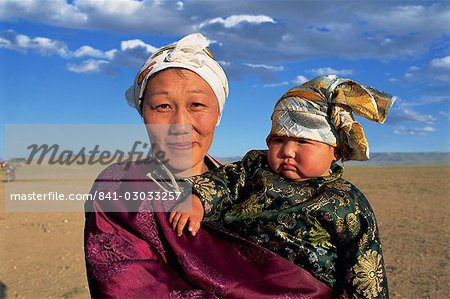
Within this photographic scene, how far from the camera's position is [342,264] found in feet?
9.32

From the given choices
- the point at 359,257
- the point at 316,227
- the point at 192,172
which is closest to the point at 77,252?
the point at 192,172

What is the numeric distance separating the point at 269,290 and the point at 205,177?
686mm

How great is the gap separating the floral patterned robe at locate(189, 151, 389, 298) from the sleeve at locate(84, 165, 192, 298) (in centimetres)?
35

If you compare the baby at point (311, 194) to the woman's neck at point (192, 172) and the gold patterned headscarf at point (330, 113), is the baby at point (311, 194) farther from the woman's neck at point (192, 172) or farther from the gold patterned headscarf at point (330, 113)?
the woman's neck at point (192, 172)

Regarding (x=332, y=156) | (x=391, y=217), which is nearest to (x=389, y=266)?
(x=391, y=217)

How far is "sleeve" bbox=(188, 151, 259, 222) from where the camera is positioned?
293 cm

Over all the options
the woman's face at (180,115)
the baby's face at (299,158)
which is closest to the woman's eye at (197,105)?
the woman's face at (180,115)

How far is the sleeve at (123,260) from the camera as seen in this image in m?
2.60

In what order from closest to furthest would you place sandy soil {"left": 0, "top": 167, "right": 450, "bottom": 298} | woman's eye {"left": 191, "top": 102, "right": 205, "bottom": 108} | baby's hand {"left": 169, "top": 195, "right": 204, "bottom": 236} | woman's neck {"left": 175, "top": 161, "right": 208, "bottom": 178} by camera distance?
1. baby's hand {"left": 169, "top": 195, "right": 204, "bottom": 236}
2. woman's eye {"left": 191, "top": 102, "right": 205, "bottom": 108}
3. woman's neck {"left": 175, "top": 161, "right": 208, "bottom": 178}
4. sandy soil {"left": 0, "top": 167, "right": 450, "bottom": 298}

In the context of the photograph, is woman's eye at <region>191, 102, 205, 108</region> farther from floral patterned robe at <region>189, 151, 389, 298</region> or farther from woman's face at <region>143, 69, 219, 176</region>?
floral patterned robe at <region>189, 151, 389, 298</region>

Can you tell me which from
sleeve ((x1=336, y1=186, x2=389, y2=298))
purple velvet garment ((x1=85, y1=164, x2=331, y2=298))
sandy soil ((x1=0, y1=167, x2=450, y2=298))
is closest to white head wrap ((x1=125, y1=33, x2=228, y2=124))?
purple velvet garment ((x1=85, y1=164, x2=331, y2=298))

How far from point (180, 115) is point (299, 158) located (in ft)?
2.18

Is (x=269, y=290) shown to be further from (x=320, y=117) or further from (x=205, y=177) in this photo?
(x=320, y=117)

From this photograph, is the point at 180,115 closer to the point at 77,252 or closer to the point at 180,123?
the point at 180,123
